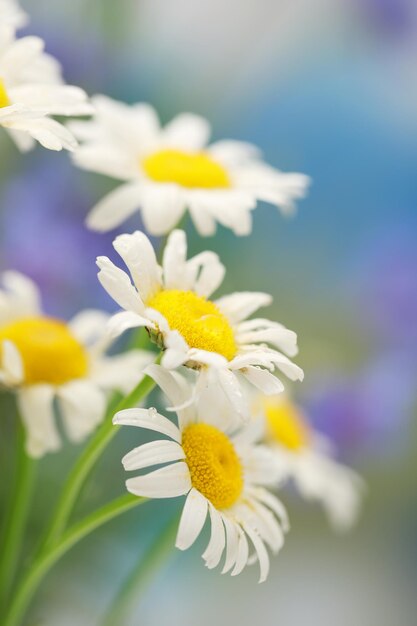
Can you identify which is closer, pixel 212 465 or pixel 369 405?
pixel 212 465

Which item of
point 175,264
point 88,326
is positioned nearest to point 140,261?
point 175,264

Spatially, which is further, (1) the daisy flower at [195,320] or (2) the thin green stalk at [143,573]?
(2) the thin green stalk at [143,573]

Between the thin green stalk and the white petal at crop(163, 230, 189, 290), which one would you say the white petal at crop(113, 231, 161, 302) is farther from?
the thin green stalk

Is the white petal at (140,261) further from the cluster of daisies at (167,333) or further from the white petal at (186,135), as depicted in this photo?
the white petal at (186,135)

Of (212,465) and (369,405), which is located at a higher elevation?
(369,405)

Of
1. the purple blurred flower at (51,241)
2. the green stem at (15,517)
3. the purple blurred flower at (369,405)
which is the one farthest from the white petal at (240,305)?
the purple blurred flower at (369,405)

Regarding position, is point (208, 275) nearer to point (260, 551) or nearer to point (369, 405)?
point (260, 551)
